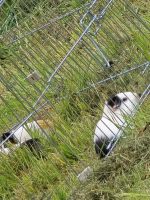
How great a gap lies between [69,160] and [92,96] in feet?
1.74

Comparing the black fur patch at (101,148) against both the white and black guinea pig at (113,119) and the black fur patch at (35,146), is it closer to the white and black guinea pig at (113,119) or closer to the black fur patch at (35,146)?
the white and black guinea pig at (113,119)

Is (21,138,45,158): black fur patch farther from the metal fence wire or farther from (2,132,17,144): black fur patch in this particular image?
(2,132,17,144): black fur patch

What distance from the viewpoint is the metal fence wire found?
308 cm

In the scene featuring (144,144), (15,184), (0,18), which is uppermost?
(0,18)

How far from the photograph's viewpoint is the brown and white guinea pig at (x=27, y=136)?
3236 millimetres

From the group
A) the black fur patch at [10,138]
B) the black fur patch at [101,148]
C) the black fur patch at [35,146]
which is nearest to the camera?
the black fur patch at [101,148]

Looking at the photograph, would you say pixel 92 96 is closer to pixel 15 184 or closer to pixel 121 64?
pixel 121 64

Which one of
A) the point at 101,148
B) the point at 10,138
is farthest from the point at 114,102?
the point at 10,138

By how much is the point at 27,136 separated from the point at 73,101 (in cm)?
32

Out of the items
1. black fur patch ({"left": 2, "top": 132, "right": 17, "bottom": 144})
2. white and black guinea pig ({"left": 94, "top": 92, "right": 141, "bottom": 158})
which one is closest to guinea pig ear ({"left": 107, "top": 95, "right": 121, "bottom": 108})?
white and black guinea pig ({"left": 94, "top": 92, "right": 141, "bottom": 158})

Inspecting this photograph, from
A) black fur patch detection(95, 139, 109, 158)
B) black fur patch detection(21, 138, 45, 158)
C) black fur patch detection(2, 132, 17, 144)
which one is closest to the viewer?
black fur patch detection(95, 139, 109, 158)

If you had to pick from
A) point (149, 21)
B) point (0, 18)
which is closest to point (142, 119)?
point (149, 21)

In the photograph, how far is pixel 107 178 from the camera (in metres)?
2.89

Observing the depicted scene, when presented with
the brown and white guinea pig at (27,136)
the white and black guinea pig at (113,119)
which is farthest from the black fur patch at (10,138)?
the white and black guinea pig at (113,119)
